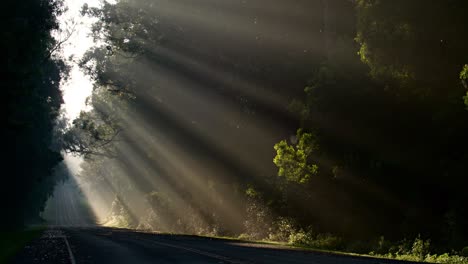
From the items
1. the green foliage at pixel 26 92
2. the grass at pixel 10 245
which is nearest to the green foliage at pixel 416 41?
the grass at pixel 10 245

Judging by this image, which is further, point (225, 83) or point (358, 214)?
point (225, 83)

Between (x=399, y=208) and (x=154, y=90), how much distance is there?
3466 centimetres

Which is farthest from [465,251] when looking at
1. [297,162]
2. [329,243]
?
[297,162]

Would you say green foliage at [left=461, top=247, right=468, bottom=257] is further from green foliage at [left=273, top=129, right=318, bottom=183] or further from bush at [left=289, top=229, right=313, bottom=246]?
green foliage at [left=273, top=129, right=318, bottom=183]

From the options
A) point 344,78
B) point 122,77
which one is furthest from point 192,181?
point 344,78

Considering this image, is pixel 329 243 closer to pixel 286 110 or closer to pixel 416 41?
pixel 286 110

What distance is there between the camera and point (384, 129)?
95.9ft

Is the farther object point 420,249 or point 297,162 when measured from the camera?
point 297,162

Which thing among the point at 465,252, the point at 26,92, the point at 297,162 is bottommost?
the point at 465,252

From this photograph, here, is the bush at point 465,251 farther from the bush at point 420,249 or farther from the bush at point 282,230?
the bush at point 282,230

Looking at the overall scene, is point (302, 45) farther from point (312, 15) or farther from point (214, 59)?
point (214, 59)

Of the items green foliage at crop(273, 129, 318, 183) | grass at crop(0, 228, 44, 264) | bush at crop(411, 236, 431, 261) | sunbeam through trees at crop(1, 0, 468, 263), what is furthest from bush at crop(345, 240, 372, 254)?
grass at crop(0, 228, 44, 264)

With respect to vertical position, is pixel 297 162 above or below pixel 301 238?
above

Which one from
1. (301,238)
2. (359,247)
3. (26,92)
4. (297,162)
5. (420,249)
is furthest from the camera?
(297,162)
